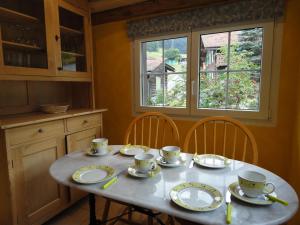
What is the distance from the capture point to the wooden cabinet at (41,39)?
1479mm

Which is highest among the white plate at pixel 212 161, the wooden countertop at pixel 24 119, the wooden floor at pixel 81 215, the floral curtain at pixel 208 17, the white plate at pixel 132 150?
the floral curtain at pixel 208 17

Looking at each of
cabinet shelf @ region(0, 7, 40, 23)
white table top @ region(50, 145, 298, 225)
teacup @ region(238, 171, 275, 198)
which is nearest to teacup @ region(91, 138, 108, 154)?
white table top @ region(50, 145, 298, 225)

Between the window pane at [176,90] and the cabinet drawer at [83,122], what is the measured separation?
76 centimetres

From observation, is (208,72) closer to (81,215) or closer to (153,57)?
(153,57)

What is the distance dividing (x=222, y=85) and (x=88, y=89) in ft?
4.60

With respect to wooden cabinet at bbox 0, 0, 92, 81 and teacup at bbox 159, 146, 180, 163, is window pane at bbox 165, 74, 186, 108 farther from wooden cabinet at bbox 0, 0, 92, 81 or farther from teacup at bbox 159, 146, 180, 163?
teacup at bbox 159, 146, 180, 163

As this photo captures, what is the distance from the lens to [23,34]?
1632mm

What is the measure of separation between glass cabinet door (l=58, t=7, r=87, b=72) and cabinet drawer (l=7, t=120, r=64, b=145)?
530 mm

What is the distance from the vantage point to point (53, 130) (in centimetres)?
163

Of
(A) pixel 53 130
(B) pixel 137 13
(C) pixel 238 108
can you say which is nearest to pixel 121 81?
(B) pixel 137 13

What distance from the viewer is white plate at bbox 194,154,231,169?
106 cm

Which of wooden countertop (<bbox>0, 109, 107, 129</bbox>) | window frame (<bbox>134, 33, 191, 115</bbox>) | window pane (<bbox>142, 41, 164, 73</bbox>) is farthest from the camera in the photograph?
window pane (<bbox>142, 41, 164, 73</bbox>)

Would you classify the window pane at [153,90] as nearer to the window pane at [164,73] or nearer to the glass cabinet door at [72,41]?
the window pane at [164,73]

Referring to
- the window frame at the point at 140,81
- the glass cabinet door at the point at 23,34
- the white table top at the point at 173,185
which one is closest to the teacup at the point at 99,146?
the white table top at the point at 173,185
